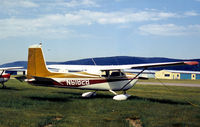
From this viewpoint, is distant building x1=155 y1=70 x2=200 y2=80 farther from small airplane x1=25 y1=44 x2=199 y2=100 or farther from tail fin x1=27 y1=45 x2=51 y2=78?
tail fin x1=27 y1=45 x2=51 y2=78

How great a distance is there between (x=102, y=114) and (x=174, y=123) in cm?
304

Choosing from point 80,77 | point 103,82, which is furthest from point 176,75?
point 80,77

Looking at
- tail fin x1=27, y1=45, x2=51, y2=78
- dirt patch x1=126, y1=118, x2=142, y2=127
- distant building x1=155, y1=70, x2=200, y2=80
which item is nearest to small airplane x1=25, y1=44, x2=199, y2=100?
tail fin x1=27, y1=45, x2=51, y2=78

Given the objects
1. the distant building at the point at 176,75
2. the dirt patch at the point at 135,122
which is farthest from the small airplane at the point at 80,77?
the distant building at the point at 176,75

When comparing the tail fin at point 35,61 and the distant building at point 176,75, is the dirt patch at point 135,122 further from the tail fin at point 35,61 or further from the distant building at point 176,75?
the distant building at point 176,75

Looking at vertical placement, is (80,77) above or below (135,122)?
above

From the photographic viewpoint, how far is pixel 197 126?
799 centimetres

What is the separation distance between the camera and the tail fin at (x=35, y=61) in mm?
14391

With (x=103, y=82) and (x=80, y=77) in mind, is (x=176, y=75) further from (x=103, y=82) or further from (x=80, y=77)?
(x=80, y=77)

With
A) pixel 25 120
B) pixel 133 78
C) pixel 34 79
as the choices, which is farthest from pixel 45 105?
pixel 133 78

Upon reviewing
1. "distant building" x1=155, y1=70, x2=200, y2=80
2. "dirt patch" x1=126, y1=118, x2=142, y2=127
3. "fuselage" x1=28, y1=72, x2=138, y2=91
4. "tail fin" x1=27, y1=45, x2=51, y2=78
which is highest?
"tail fin" x1=27, y1=45, x2=51, y2=78

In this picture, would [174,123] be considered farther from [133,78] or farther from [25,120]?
[133,78]

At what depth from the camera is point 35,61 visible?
14.4 m

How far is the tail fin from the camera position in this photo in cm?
1439
